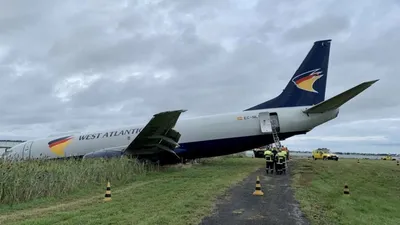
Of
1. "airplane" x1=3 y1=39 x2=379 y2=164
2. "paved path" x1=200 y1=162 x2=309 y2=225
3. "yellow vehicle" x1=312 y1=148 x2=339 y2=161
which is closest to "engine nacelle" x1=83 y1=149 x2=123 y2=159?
"airplane" x1=3 y1=39 x2=379 y2=164

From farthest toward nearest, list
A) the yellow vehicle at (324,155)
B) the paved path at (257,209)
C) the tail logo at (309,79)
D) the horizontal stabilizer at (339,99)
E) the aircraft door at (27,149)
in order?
the yellow vehicle at (324,155) < the aircraft door at (27,149) < the tail logo at (309,79) < the horizontal stabilizer at (339,99) < the paved path at (257,209)

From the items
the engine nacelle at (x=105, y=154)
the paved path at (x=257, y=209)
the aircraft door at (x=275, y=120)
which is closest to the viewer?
the paved path at (x=257, y=209)

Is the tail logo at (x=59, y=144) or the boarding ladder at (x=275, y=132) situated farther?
the tail logo at (x=59, y=144)

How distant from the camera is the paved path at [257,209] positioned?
806 centimetres

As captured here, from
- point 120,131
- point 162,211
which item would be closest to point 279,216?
point 162,211

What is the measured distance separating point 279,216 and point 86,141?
64.5 ft

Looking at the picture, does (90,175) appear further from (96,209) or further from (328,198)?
(328,198)

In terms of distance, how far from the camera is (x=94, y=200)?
11.9 meters

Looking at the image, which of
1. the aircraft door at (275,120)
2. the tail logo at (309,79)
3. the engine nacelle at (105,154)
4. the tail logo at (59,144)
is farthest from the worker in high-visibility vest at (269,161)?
the tail logo at (59,144)

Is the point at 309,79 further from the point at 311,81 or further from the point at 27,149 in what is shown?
the point at 27,149

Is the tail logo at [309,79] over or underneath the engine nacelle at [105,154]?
over

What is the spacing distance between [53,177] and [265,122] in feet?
46.9

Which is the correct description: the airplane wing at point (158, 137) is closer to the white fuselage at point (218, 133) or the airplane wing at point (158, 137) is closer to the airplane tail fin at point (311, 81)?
the white fuselage at point (218, 133)

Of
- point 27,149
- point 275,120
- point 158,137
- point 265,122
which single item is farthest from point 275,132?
point 27,149
